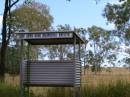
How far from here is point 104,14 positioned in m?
37.8

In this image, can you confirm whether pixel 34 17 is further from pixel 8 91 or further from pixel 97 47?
pixel 8 91

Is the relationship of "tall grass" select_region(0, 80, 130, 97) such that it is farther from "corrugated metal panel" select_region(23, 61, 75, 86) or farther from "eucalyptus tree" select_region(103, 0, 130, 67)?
"eucalyptus tree" select_region(103, 0, 130, 67)

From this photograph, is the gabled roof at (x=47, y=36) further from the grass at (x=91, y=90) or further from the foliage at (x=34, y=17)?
the foliage at (x=34, y=17)

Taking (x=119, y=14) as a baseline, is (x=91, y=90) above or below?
below

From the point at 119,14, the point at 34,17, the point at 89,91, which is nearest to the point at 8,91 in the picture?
the point at 89,91

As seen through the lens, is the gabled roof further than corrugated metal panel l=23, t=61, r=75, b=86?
No

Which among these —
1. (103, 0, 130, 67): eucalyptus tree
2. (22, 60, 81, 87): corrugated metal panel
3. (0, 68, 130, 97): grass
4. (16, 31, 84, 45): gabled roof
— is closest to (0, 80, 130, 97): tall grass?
(0, 68, 130, 97): grass

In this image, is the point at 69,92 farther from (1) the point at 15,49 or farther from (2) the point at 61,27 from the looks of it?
(2) the point at 61,27

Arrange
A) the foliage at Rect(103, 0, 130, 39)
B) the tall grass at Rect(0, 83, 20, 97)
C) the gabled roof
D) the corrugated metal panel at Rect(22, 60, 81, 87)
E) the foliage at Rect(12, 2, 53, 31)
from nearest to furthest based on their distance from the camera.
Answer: the gabled roof, the corrugated metal panel at Rect(22, 60, 81, 87), the tall grass at Rect(0, 83, 20, 97), the foliage at Rect(103, 0, 130, 39), the foliage at Rect(12, 2, 53, 31)

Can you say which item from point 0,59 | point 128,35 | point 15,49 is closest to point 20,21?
point 15,49

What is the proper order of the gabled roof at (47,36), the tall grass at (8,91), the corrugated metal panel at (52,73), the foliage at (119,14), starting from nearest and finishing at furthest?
the gabled roof at (47,36)
the corrugated metal panel at (52,73)
the tall grass at (8,91)
the foliage at (119,14)

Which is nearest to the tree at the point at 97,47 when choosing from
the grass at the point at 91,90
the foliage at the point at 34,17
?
the foliage at the point at 34,17

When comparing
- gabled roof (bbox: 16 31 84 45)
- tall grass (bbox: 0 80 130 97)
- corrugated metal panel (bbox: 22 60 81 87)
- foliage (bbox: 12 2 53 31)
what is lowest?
tall grass (bbox: 0 80 130 97)

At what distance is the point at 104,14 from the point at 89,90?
19970 millimetres
